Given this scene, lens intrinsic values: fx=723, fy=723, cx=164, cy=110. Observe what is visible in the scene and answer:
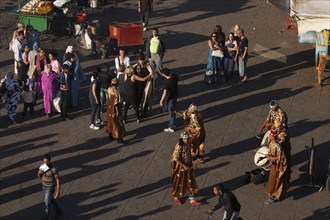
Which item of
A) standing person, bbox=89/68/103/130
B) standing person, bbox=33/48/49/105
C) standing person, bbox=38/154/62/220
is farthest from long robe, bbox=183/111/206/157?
standing person, bbox=33/48/49/105

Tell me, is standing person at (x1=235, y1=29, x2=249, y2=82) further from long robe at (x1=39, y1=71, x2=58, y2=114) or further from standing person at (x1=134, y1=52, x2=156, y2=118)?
long robe at (x1=39, y1=71, x2=58, y2=114)

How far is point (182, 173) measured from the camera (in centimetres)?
1570

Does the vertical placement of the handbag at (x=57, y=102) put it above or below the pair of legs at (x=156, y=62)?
below

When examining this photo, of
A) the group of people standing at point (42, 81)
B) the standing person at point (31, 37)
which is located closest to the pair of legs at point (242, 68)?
the group of people standing at point (42, 81)

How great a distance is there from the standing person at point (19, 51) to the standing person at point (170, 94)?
494 centimetres

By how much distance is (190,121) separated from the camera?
17.1 metres

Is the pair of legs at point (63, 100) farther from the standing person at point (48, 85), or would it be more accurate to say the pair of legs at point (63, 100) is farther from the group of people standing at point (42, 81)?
the standing person at point (48, 85)

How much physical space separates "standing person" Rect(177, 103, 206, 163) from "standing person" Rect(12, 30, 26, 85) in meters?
6.37

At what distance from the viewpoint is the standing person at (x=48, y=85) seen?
1930cm

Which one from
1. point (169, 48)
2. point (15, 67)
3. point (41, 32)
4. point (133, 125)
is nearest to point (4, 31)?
point (41, 32)

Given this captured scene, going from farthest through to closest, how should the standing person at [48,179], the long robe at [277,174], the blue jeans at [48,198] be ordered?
the long robe at [277,174] → the blue jeans at [48,198] → the standing person at [48,179]

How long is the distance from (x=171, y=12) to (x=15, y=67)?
836cm

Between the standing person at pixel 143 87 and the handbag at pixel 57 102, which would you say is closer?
the standing person at pixel 143 87

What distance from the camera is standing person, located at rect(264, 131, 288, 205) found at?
1552cm
